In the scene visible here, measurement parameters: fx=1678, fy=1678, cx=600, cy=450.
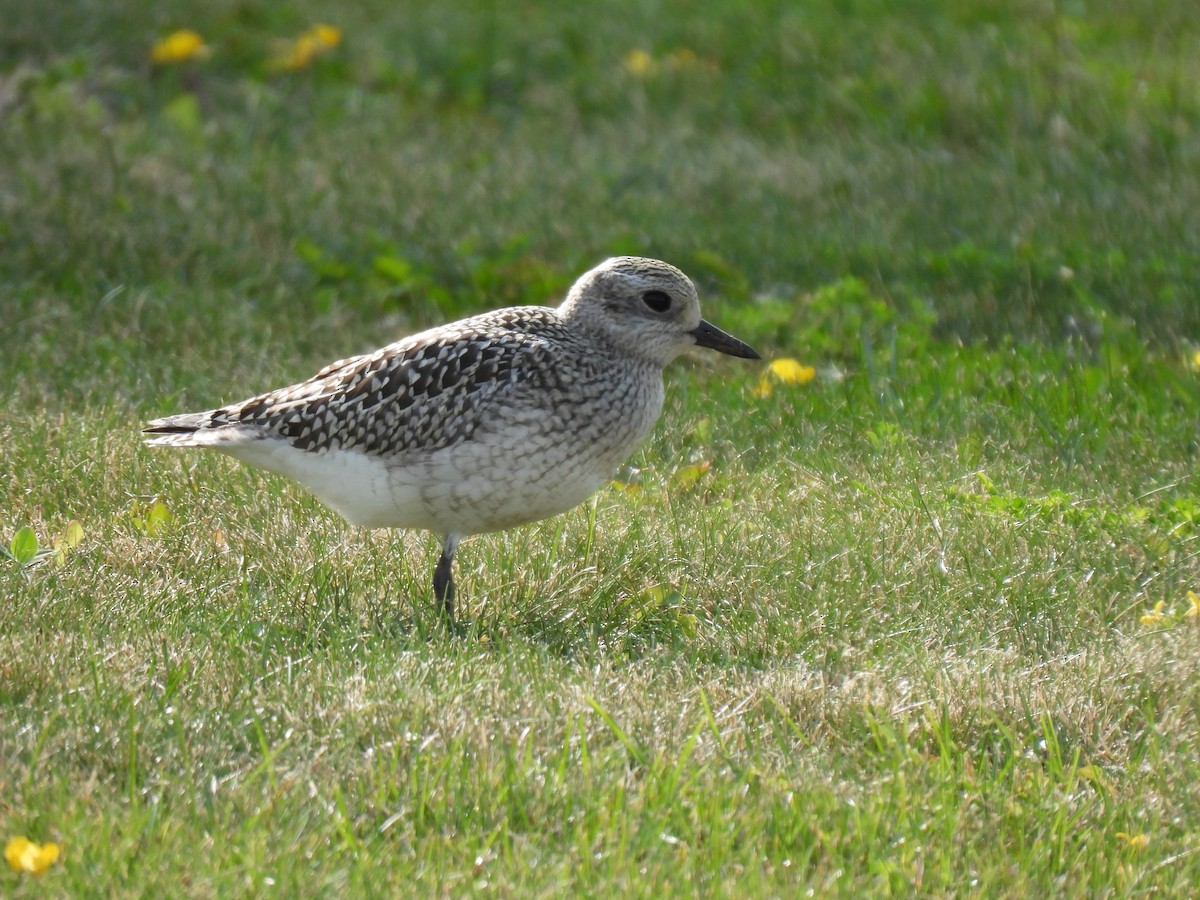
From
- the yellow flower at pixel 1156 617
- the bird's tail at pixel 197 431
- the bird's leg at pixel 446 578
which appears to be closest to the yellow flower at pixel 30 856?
the bird's leg at pixel 446 578

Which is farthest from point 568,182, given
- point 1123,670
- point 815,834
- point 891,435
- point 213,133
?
point 815,834

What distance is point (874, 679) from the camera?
14.7ft

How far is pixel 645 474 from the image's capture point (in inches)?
239

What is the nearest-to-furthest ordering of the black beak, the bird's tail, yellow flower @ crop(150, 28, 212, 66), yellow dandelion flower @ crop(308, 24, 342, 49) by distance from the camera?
the bird's tail < the black beak < yellow flower @ crop(150, 28, 212, 66) < yellow dandelion flower @ crop(308, 24, 342, 49)

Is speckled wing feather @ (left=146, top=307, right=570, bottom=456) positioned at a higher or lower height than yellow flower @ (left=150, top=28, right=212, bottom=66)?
higher

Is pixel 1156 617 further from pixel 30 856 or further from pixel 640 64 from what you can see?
pixel 640 64

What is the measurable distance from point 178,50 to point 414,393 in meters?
5.67

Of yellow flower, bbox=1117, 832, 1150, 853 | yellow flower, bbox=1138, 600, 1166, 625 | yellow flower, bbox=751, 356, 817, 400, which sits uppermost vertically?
yellow flower, bbox=1117, 832, 1150, 853

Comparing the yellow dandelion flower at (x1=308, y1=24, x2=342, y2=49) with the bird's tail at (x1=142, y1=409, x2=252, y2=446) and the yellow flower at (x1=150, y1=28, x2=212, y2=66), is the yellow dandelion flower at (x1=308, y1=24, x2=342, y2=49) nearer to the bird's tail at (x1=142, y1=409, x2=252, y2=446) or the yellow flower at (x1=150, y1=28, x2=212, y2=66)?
the yellow flower at (x1=150, y1=28, x2=212, y2=66)

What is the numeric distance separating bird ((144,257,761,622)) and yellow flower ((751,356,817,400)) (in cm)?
130

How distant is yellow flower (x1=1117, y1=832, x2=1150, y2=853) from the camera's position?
3801mm

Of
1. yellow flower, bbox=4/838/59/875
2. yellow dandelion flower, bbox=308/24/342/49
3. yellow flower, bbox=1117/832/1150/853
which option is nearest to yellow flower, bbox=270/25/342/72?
yellow dandelion flower, bbox=308/24/342/49

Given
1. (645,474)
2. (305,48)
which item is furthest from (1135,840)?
(305,48)

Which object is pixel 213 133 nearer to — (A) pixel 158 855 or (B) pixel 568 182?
(B) pixel 568 182
